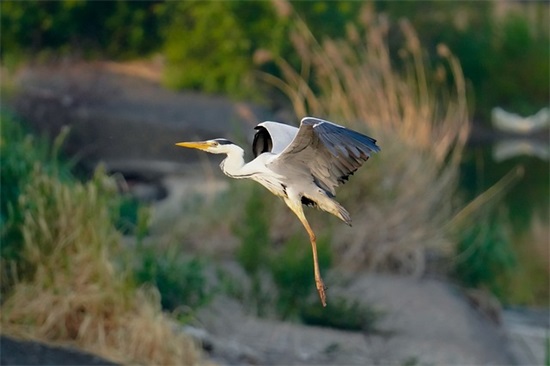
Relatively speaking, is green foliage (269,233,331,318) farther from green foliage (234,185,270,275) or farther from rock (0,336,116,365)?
rock (0,336,116,365)

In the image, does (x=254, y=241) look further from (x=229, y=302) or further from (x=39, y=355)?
(x=39, y=355)

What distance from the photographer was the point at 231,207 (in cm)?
1112

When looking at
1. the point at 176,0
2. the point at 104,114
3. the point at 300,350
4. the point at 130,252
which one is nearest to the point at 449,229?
the point at 300,350

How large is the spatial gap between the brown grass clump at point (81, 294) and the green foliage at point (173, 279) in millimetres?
283

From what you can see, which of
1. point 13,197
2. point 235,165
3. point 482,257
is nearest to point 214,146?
point 235,165

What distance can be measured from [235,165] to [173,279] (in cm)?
535

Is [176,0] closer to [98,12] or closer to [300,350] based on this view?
[98,12]

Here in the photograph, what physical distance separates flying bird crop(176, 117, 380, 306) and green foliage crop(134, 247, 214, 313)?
494cm

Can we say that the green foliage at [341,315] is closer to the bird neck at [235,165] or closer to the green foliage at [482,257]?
the green foliage at [482,257]

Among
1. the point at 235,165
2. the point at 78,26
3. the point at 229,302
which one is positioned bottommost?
the point at 229,302

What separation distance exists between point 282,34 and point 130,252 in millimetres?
13599

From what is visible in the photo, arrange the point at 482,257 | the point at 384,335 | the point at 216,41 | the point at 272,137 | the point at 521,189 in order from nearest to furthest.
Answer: the point at 272,137 → the point at 384,335 → the point at 482,257 → the point at 521,189 → the point at 216,41

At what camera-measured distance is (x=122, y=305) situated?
6.94 meters

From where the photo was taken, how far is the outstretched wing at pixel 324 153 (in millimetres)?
2414
